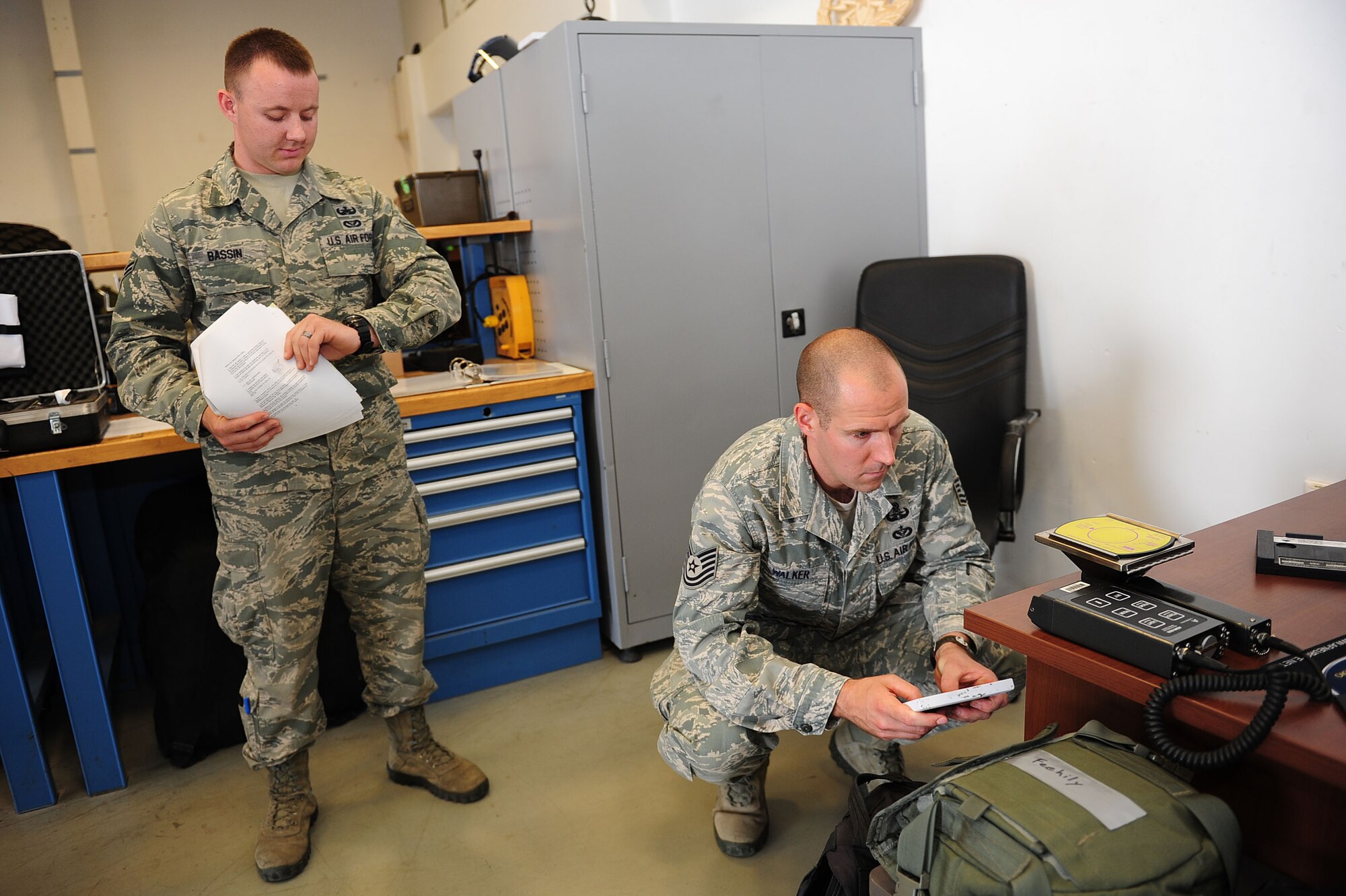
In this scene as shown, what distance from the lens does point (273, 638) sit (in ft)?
6.45

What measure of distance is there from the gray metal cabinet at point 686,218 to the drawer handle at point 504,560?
11 cm

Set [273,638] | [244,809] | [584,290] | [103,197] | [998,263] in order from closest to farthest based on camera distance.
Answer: [273,638], [244,809], [998,263], [584,290], [103,197]

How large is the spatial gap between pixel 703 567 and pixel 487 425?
1.16 metres

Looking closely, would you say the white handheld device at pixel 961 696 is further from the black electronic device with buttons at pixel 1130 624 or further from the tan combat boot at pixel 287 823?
the tan combat boot at pixel 287 823

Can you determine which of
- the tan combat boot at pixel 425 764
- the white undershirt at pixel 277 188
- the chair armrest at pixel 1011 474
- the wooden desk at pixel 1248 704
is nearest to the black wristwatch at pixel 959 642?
the wooden desk at pixel 1248 704

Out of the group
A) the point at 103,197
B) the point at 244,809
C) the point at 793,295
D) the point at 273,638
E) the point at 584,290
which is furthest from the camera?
the point at 103,197

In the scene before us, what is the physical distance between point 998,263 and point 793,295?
620 millimetres

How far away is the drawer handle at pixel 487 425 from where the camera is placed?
2.52m

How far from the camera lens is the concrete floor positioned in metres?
1.90

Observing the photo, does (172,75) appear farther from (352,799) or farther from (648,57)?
(352,799)

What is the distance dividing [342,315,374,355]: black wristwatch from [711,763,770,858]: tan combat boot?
1.12m

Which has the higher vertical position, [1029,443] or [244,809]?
[1029,443]

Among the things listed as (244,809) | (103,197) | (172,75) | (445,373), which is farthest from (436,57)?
(244,809)

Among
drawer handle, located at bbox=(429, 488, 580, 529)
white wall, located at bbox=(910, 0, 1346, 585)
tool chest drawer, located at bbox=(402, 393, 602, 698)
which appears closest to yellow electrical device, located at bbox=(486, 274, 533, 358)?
Answer: tool chest drawer, located at bbox=(402, 393, 602, 698)
